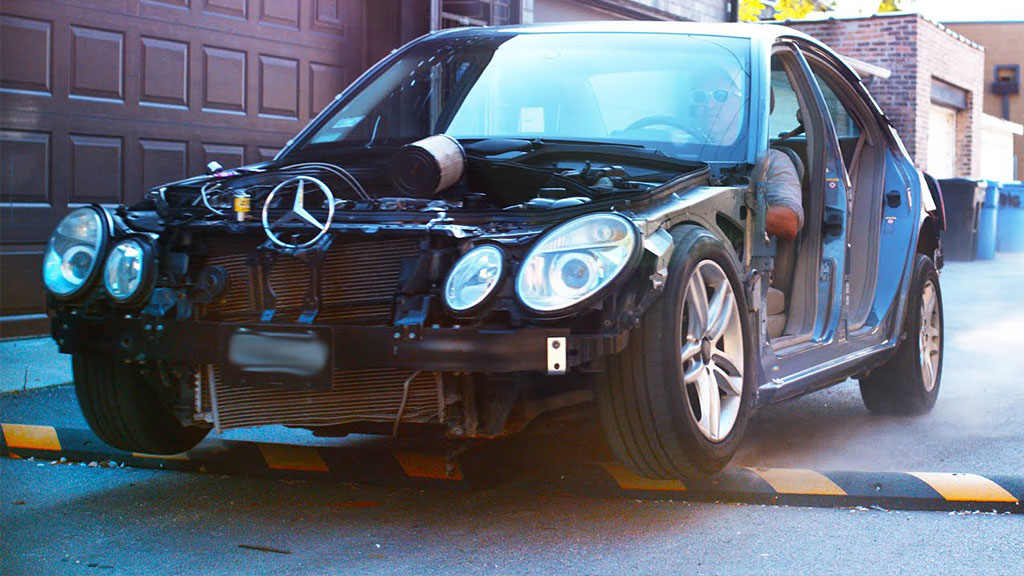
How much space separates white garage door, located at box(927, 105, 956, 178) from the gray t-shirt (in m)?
23.2

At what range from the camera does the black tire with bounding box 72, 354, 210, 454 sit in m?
4.31

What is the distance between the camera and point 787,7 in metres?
29.1

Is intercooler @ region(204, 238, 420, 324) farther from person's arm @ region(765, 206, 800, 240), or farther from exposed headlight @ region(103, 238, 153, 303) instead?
Answer: person's arm @ region(765, 206, 800, 240)

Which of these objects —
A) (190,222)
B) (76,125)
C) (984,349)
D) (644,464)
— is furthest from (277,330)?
(984,349)

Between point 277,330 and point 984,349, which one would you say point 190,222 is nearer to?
point 277,330

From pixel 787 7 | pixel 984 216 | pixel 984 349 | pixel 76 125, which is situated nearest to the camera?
pixel 76 125

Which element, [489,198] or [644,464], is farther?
[489,198]

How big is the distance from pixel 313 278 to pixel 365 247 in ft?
0.56

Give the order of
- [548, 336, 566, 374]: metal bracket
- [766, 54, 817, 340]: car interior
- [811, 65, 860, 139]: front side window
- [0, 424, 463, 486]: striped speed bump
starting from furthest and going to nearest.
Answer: [811, 65, 860, 139]: front side window
[766, 54, 817, 340]: car interior
[0, 424, 463, 486]: striped speed bump
[548, 336, 566, 374]: metal bracket

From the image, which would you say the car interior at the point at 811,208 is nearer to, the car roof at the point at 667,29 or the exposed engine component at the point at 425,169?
the car roof at the point at 667,29

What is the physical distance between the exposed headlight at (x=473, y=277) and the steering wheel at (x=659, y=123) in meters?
1.38

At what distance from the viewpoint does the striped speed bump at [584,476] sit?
174 inches

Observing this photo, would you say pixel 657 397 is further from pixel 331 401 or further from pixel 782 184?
pixel 782 184

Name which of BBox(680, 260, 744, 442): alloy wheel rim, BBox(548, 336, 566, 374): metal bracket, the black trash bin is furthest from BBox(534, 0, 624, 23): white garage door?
BBox(548, 336, 566, 374): metal bracket
